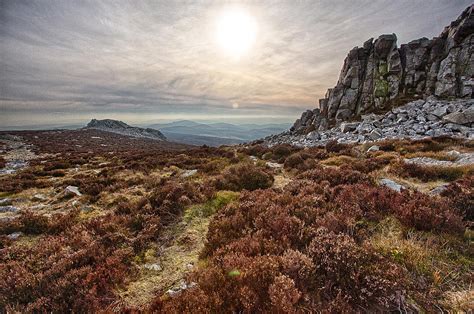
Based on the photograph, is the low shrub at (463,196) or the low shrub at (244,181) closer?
the low shrub at (463,196)

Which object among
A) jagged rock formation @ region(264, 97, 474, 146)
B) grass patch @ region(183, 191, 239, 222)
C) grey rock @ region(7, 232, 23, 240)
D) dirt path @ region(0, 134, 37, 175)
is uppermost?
jagged rock formation @ region(264, 97, 474, 146)

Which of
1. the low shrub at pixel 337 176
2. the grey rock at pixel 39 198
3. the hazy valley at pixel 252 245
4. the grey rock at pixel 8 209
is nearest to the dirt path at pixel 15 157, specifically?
the grey rock at pixel 39 198

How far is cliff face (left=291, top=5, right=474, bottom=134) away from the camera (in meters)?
31.6

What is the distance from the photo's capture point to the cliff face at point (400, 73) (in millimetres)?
31625

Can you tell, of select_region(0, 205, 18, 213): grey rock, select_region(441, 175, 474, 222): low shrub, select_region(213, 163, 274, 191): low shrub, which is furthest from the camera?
select_region(213, 163, 274, 191): low shrub

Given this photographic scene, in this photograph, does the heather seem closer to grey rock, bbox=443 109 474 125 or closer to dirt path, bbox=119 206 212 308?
dirt path, bbox=119 206 212 308

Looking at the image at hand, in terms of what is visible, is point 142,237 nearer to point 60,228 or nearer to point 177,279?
point 177,279

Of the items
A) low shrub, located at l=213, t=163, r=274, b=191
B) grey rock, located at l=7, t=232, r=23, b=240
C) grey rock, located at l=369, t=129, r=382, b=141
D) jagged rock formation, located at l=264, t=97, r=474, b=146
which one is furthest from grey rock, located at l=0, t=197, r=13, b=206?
grey rock, located at l=369, t=129, r=382, b=141

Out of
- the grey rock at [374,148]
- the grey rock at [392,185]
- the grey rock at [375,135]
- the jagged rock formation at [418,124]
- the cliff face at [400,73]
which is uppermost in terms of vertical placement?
the cliff face at [400,73]

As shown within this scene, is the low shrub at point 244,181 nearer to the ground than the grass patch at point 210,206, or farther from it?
farther from it

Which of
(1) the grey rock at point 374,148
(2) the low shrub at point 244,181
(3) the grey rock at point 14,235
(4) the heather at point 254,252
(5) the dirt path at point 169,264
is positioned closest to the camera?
(4) the heather at point 254,252

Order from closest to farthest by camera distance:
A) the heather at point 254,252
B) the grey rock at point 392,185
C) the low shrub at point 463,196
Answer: the heather at point 254,252 → the low shrub at point 463,196 → the grey rock at point 392,185

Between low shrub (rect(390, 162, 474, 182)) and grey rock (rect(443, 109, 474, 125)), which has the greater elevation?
grey rock (rect(443, 109, 474, 125))

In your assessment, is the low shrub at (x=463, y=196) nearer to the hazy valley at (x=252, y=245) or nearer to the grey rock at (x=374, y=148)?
the hazy valley at (x=252, y=245)
